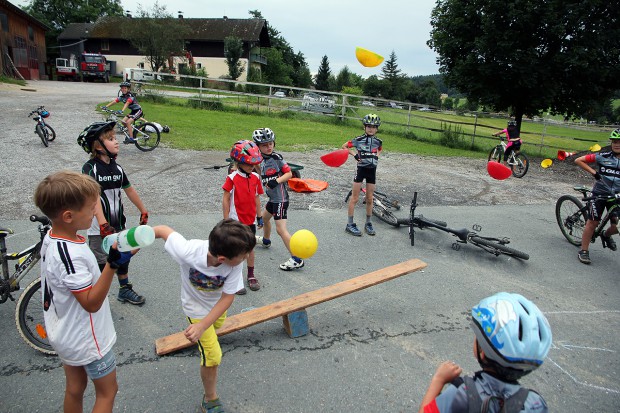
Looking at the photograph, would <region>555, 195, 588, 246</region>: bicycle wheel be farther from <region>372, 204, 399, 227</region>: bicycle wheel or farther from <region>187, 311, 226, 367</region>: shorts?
<region>187, 311, 226, 367</region>: shorts

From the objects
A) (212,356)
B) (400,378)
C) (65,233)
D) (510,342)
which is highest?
(65,233)

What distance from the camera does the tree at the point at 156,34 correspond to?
43.6m

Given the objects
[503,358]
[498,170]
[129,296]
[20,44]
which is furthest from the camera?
[20,44]

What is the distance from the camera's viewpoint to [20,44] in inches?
1617

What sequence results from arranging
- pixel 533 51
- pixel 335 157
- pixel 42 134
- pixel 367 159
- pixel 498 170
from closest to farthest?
pixel 367 159
pixel 335 157
pixel 498 170
pixel 42 134
pixel 533 51

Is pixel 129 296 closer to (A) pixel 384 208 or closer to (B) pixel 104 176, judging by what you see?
(B) pixel 104 176

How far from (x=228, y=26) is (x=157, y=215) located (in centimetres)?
5694

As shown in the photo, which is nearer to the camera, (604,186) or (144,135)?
(604,186)

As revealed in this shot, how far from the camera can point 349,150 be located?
21.4 feet

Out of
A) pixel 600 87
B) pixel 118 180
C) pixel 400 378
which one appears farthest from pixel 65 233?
pixel 600 87

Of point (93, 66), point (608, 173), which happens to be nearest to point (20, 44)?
point (93, 66)

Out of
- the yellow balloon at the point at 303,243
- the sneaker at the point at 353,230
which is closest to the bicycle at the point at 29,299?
the yellow balloon at the point at 303,243

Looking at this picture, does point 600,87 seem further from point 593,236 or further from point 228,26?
point 228,26

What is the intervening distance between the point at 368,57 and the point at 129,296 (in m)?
5.86
